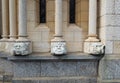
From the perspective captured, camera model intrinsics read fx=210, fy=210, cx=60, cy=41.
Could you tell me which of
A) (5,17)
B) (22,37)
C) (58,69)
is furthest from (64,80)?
(5,17)

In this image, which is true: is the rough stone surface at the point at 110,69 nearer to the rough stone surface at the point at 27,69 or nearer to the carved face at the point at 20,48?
the rough stone surface at the point at 27,69

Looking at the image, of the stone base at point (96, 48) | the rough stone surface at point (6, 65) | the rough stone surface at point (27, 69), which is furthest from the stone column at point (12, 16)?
the stone base at point (96, 48)

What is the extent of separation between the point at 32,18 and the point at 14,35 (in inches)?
28.0

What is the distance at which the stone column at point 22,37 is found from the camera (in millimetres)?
5156

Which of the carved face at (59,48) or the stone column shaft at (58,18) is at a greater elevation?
the stone column shaft at (58,18)

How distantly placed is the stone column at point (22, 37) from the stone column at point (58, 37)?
0.65m

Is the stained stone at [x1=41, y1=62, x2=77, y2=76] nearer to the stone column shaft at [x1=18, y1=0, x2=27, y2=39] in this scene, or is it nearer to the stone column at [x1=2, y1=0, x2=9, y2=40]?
the stone column shaft at [x1=18, y1=0, x2=27, y2=39]

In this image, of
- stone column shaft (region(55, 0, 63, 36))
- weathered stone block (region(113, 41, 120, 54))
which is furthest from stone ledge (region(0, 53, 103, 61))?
stone column shaft (region(55, 0, 63, 36))

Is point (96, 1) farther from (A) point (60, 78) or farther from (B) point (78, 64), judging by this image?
(A) point (60, 78)

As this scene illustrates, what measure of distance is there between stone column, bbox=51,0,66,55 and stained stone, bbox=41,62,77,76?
1.46ft

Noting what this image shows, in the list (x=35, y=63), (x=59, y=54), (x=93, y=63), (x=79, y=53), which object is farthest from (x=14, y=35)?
(x=93, y=63)

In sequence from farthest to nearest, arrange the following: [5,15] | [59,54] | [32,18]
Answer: [5,15], [32,18], [59,54]

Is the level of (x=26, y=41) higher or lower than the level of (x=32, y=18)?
lower

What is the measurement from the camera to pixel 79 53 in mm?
5480
